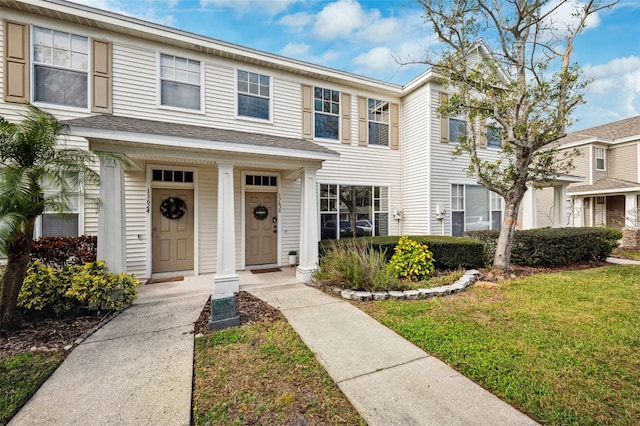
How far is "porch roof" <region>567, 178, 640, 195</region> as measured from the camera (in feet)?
41.2

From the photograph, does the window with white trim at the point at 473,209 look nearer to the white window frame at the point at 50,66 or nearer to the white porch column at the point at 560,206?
the white porch column at the point at 560,206

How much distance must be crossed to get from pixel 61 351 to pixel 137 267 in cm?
338

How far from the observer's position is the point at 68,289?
3982 millimetres

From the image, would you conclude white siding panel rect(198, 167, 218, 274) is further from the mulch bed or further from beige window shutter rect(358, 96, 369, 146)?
beige window shutter rect(358, 96, 369, 146)

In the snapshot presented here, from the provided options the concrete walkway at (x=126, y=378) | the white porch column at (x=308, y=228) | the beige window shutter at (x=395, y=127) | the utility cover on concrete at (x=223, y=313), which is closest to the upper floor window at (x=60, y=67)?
the concrete walkway at (x=126, y=378)

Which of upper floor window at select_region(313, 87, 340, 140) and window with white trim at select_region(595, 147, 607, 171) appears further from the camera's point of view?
window with white trim at select_region(595, 147, 607, 171)

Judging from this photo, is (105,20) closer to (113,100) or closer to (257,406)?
(113,100)

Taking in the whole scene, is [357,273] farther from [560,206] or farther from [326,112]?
[560,206]

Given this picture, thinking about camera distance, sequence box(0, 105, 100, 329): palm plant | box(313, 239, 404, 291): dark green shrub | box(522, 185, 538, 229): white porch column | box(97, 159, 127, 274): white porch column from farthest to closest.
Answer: box(522, 185, 538, 229): white porch column < box(313, 239, 404, 291): dark green shrub < box(97, 159, 127, 274): white porch column < box(0, 105, 100, 329): palm plant

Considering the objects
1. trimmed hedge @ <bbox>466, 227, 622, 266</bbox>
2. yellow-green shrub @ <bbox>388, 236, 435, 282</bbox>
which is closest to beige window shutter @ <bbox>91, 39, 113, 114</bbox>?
yellow-green shrub @ <bbox>388, 236, 435, 282</bbox>

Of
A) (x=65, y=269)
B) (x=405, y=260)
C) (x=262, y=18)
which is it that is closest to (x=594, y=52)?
(x=405, y=260)

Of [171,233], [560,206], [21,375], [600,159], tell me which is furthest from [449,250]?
[600,159]

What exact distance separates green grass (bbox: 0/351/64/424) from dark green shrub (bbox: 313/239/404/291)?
13.0ft

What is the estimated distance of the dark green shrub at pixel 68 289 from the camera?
12.6 feet
